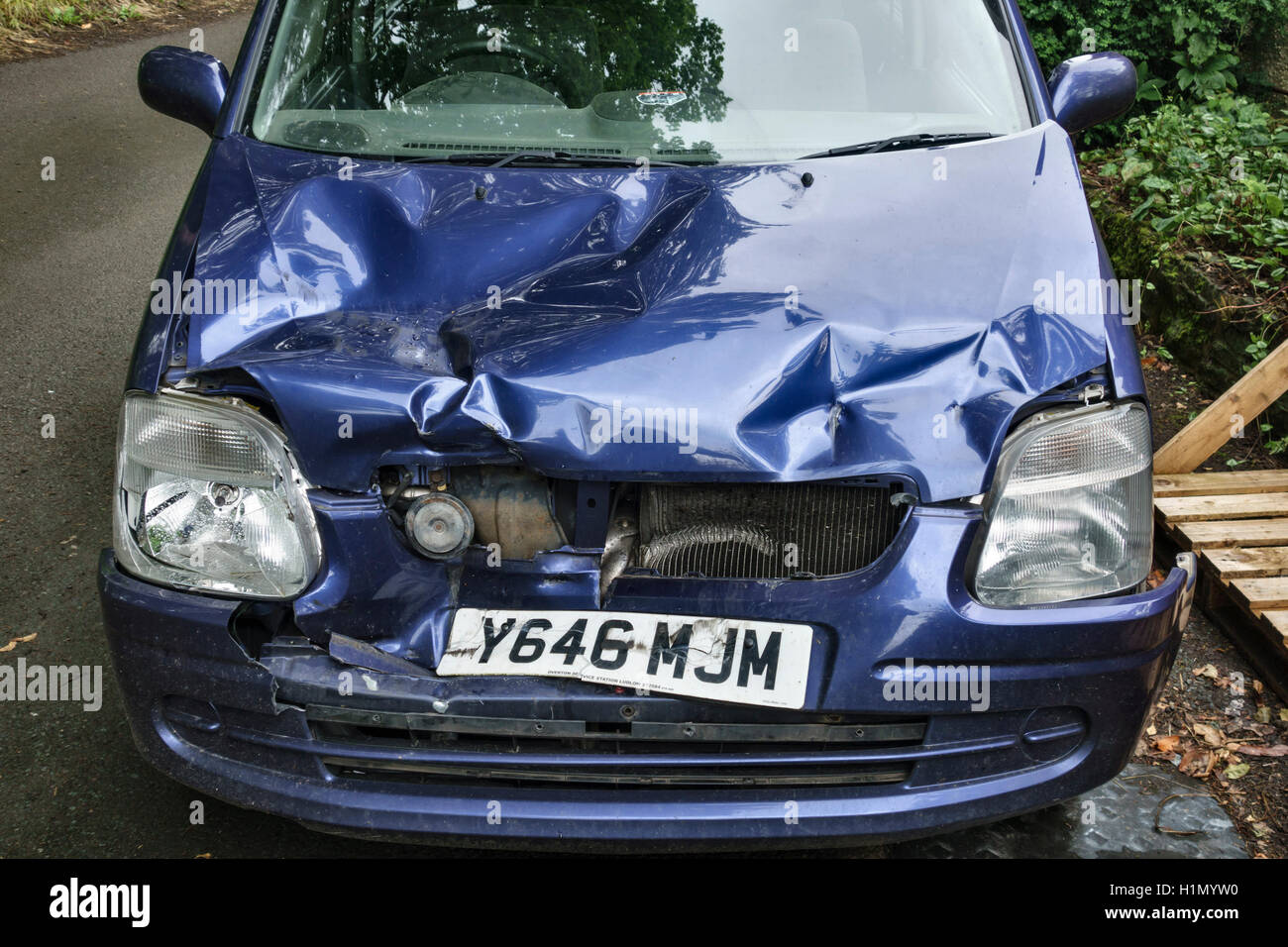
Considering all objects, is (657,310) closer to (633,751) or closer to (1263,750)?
(633,751)

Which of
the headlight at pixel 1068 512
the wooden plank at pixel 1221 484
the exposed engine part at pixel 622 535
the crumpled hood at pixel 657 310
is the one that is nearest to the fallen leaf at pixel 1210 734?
the wooden plank at pixel 1221 484

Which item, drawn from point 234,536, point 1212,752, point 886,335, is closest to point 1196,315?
point 1212,752

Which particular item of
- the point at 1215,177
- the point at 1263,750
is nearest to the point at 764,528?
the point at 1263,750

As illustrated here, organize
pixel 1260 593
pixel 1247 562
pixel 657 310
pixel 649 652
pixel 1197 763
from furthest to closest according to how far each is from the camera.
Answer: pixel 1247 562 → pixel 1260 593 → pixel 1197 763 → pixel 657 310 → pixel 649 652

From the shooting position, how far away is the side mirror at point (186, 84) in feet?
10.6

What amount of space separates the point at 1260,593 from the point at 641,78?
2210 mm

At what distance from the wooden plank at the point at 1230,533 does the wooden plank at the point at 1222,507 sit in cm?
3

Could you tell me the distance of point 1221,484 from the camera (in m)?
3.92

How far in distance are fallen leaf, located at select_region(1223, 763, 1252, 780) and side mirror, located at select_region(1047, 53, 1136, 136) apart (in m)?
1.65

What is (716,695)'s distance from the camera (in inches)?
78.2

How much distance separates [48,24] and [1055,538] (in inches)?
484

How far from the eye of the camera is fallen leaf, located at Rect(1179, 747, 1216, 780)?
2905 mm

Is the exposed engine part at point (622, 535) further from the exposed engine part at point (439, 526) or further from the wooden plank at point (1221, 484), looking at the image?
the wooden plank at point (1221, 484)

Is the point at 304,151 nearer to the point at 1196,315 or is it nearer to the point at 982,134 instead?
the point at 982,134
